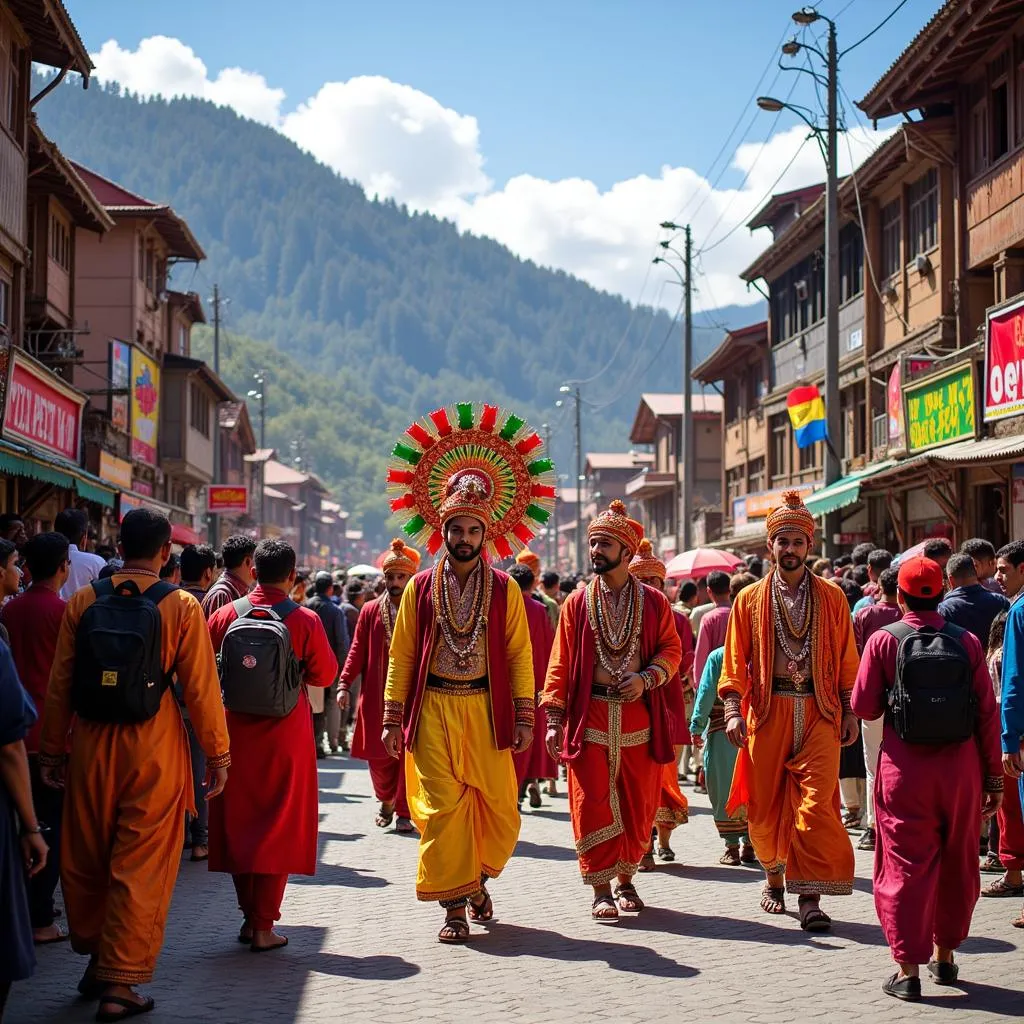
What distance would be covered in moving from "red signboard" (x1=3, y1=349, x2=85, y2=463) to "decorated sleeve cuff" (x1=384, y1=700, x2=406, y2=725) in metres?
12.0

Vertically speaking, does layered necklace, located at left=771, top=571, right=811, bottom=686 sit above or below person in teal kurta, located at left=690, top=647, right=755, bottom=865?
above

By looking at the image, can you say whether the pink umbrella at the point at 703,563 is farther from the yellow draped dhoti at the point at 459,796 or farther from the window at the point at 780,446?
the window at the point at 780,446

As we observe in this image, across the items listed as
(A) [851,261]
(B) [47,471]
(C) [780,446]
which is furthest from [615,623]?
(C) [780,446]

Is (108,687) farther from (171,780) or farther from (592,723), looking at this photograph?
(592,723)

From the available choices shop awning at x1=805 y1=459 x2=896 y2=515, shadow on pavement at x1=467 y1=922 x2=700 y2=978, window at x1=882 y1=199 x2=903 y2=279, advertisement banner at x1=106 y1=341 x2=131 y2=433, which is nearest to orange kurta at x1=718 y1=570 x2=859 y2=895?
shadow on pavement at x1=467 y1=922 x2=700 y2=978

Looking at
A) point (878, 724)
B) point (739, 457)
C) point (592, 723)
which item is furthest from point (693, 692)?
point (739, 457)

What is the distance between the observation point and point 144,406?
117 ft

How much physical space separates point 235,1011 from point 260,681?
1.61 meters

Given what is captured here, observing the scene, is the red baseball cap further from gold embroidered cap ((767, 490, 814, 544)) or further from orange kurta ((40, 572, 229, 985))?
orange kurta ((40, 572, 229, 985))

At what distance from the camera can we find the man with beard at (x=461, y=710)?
7.59 metres

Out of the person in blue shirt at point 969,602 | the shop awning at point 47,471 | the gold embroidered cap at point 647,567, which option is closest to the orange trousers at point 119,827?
the person in blue shirt at point 969,602

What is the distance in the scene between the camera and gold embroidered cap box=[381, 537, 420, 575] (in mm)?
12192

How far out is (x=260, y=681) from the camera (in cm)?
711

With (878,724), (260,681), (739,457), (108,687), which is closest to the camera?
(108,687)
